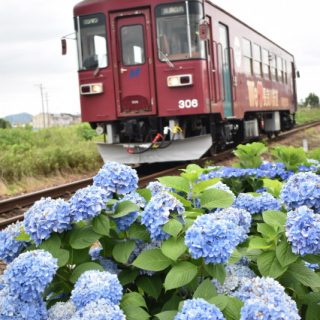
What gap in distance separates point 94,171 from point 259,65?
16.6ft

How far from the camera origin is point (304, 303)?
1.92 m

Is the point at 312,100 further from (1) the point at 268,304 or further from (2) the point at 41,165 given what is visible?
(1) the point at 268,304

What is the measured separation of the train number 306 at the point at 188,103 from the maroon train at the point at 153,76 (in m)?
0.02

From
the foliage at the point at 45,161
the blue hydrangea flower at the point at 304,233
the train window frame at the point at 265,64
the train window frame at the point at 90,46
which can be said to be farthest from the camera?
the train window frame at the point at 265,64

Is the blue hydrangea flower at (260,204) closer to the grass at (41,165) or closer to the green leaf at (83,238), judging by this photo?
the green leaf at (83,238)

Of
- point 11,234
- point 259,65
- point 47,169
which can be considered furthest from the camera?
point 259,65

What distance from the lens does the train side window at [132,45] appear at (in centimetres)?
1008

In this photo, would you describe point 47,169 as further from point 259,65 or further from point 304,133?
point 304,133

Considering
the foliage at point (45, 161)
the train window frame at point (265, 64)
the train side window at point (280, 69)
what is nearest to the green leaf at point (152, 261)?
the foliage at point (45, 161)

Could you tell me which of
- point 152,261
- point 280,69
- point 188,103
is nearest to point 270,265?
point 152,261

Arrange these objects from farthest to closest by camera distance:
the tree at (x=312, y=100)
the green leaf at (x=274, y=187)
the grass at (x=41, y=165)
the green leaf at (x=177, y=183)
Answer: the tree at (x=312, y=100) < the grass at (x=41, y=165) < the green leaf at (x=274, y=187) < the green leaf at (x=177, y=183)

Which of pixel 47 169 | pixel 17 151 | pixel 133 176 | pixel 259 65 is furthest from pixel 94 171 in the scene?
pixel 133 176

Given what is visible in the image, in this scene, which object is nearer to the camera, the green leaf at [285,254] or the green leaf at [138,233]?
the green leaf at [285,254]

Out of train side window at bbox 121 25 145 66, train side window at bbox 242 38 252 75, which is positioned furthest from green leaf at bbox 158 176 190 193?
train side window at bbox 242 38 252 75
